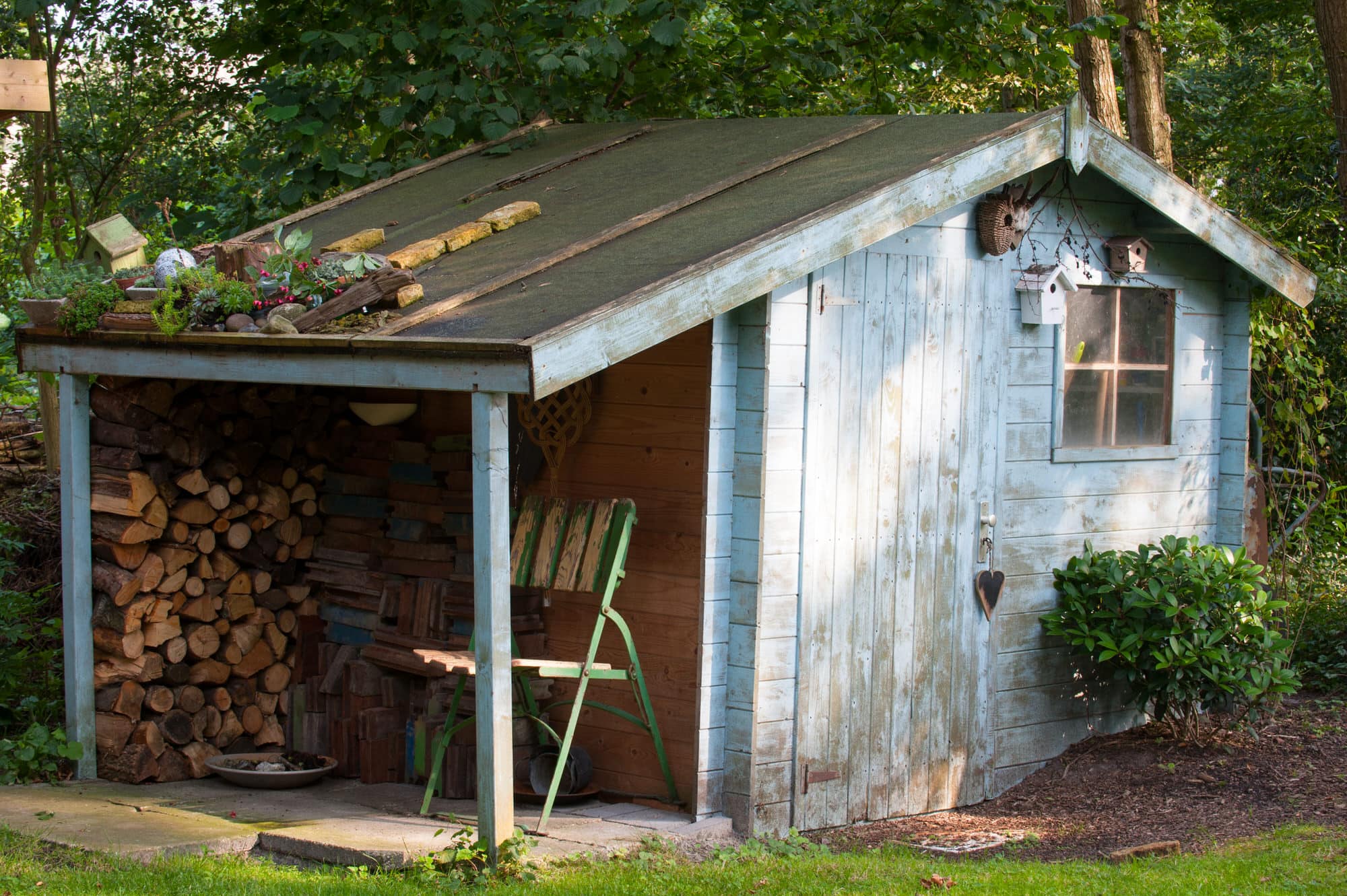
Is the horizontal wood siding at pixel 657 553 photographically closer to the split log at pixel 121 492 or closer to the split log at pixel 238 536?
the split log at pixel 238 536

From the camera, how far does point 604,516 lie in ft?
19.4

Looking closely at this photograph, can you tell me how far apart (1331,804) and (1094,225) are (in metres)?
3.11

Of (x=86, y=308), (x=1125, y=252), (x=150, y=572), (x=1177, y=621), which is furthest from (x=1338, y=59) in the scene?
(x=150, y=572)

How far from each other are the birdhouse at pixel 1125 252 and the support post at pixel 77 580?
17.1 ft

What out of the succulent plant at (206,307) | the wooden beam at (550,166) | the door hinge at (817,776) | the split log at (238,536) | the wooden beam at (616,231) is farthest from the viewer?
the wooden beam at (550,166)

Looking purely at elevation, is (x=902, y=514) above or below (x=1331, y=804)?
above

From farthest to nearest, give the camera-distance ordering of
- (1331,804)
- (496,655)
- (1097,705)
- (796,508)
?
(1097,705) → (1331,804) → (796,508) → (496,655)

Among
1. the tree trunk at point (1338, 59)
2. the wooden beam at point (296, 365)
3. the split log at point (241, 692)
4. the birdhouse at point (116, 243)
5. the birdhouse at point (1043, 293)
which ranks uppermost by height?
the tree trunk at point (1338, 59)

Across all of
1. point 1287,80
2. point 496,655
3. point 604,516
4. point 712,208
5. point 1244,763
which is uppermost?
point 1287,80

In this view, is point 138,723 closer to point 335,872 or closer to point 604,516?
point 335,872

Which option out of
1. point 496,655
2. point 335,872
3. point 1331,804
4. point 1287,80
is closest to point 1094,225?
point 1331,804

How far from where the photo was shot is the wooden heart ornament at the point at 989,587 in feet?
22.8

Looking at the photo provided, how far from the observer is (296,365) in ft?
18.3

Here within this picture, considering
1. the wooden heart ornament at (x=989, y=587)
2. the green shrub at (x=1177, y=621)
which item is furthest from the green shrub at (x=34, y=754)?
the green shrub at (x=1177, y=621)
